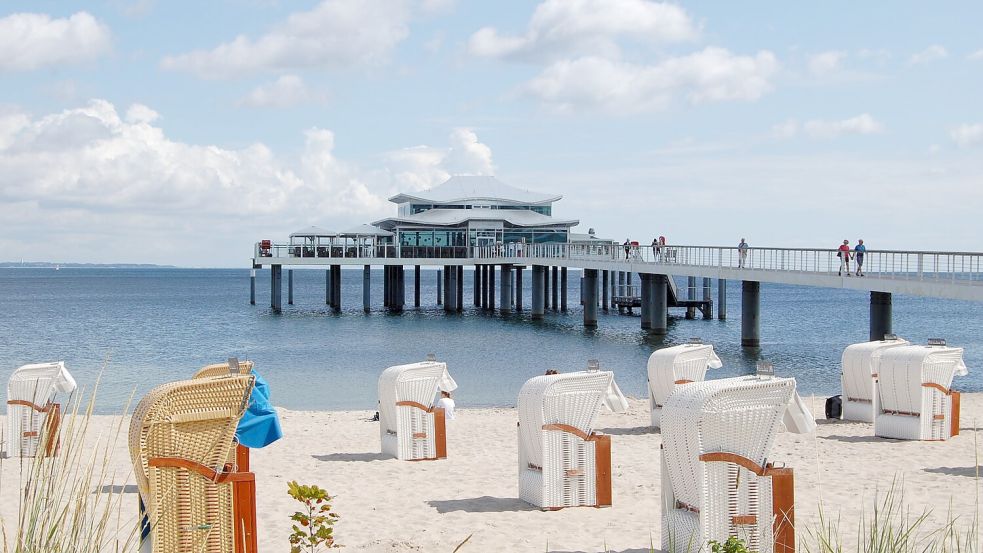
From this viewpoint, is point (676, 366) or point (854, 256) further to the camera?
point (854, 256)

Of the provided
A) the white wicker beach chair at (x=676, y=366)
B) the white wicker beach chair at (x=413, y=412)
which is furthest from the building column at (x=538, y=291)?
the white wicker beach chair at (x=413, y=412)

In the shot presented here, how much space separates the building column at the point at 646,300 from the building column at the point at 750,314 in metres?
5.98

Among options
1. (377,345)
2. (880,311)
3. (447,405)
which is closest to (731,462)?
(447,405)

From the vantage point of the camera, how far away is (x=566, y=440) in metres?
8.59

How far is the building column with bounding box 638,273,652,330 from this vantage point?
3959 cm

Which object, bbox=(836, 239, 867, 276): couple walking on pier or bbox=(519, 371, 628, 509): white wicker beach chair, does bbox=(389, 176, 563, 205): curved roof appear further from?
bbox=(519, 371, 628, 509): white wicker beach chair

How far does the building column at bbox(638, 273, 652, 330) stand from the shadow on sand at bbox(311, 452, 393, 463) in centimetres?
2809

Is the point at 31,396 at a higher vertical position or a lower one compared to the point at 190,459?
lower

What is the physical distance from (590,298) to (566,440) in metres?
34.9

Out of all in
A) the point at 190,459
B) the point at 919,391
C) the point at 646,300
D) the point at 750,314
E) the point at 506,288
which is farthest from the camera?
the point at 506,288

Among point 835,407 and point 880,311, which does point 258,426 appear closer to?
point 835,407

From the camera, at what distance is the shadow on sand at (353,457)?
1167cm

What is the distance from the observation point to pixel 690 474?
6.45m

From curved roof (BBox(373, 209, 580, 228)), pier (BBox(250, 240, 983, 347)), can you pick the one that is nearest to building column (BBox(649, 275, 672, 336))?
pier (BBox(250, 240, 983, 347))
